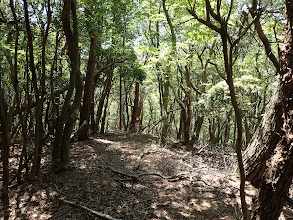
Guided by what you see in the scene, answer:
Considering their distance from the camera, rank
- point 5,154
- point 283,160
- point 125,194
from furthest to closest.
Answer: point 125,194 < point 5,154 < point 283,160

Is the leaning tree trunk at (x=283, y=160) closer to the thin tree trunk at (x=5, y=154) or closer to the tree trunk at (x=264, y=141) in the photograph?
the tree trunk at (x=264, y=141)

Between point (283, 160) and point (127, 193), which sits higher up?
point (283, 160)

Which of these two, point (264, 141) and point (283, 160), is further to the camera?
point (264, 141)

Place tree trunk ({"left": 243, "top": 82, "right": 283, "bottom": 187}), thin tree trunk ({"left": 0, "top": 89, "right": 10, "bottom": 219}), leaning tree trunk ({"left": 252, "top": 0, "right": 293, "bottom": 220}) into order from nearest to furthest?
1. leaning tree trunk ({"left": 252, "top": 0, "right": 293, "bottom": 220})
2. tree trunk ({"left": 243, "top": 82, "right": 283, "bottom": 187})
3. thin tree trunk ({"left": 0, "top": 89, "right": 10, "bottom": 219})

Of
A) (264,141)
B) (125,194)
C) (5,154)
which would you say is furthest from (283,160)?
(5,154)

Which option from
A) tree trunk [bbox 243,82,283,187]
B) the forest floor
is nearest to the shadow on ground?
the forest floor

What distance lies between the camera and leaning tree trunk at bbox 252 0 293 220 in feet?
7.47

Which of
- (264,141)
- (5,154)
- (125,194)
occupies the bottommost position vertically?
(125,194)

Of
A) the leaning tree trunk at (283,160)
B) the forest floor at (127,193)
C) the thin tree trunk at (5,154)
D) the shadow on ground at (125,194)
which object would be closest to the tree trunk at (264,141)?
the forest floor at (127,193)

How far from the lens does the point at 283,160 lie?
7.72 ft

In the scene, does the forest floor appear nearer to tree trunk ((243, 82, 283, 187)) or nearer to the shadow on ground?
the shadow on ground

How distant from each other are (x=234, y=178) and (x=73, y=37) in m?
5.59

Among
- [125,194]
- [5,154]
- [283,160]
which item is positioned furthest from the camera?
[125,194]

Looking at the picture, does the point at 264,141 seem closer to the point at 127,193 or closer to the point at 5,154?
the point at 127,193
